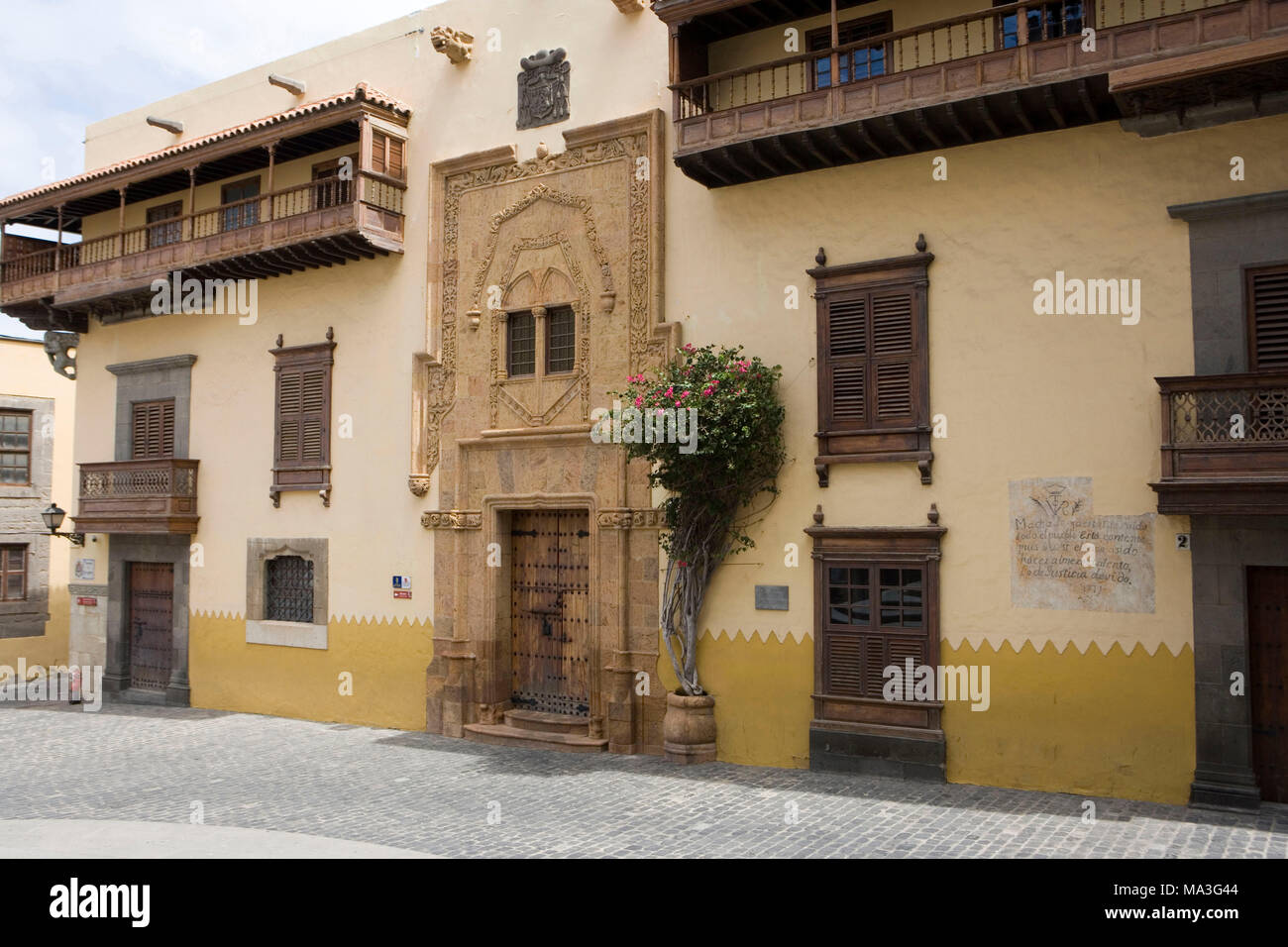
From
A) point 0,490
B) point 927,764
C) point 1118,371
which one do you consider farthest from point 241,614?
point 1118,371

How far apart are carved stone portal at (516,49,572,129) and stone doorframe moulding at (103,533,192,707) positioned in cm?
996

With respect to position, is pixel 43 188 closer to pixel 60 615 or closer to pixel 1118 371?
pixel 60 615

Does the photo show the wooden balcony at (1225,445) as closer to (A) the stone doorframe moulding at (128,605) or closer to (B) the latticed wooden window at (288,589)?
(B) the latticed wooden window at (288,589)

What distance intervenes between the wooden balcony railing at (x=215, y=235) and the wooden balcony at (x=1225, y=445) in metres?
11.4

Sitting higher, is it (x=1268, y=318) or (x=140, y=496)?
(x=1268, y=318)

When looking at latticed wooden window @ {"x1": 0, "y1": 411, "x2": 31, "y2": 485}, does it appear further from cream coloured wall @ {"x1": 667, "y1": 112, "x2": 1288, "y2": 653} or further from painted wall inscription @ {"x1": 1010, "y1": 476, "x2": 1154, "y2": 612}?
painted wall inscription @ {"x1": 1010, "y1": 476, "x2": 1154, "y2": 612}

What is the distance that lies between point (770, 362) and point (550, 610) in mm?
4869

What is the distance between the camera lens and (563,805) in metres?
11.1

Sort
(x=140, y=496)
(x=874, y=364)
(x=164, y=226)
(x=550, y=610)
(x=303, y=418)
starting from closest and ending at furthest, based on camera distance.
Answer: (x=874, y=364), (x=550, y=610), (x=303, y=418), (x=140, y=496), (x=164, y=226)

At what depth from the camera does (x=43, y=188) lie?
20000mm

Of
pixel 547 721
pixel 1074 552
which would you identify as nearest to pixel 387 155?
pixel 547 721

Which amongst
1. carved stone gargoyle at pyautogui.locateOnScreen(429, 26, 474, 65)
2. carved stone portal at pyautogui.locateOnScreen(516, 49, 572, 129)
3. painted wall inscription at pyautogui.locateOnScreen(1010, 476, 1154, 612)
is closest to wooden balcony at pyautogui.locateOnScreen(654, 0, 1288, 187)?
carved stone portal at pyautogui.locateOnScreen(516, 49, 572, 129)

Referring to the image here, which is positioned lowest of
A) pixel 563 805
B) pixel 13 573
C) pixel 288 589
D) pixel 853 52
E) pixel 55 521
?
pixel 563 805

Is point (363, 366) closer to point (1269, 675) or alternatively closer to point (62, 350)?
point (62, 350)
